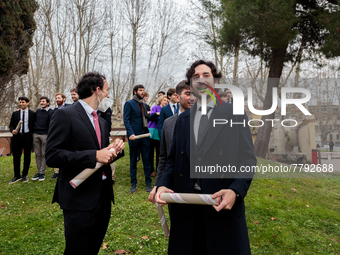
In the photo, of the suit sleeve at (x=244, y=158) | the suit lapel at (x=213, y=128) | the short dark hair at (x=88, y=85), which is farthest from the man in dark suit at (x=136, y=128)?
the suit sleeve at (x=244, y=158)

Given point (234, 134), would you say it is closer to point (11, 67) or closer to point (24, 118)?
point (24, 118)

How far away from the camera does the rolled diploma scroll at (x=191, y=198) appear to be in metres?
1.56

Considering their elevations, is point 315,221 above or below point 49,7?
below

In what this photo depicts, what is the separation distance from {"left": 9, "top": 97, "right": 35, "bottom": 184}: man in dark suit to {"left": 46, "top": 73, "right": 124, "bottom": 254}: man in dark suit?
580cm

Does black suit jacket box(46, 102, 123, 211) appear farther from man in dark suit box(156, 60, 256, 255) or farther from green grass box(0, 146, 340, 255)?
green grass box(0, 146, 340, 255)

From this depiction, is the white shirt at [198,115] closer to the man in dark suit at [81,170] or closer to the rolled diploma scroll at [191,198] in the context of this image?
the rolled diploma scroll at [191,198]

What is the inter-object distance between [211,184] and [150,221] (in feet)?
9.86

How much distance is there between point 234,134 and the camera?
70.2 inches

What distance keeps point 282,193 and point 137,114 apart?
4364 millimetres

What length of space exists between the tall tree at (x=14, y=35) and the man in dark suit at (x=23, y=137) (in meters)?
9.61

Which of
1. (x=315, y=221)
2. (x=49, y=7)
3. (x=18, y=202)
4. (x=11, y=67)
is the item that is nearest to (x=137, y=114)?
(x=18, y=202)

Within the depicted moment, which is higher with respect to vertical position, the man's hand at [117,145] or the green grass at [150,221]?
the man's hand at [117,145]

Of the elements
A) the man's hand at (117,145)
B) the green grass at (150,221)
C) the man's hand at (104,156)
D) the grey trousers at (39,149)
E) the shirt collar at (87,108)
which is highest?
the shirt collar at (87,108)

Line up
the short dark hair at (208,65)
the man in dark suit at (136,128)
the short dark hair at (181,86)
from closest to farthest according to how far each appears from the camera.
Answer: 1. the short dark hair at (208,65)
2. the short dark hair at (181,86)
3. the man in dark suit at (136,128)
